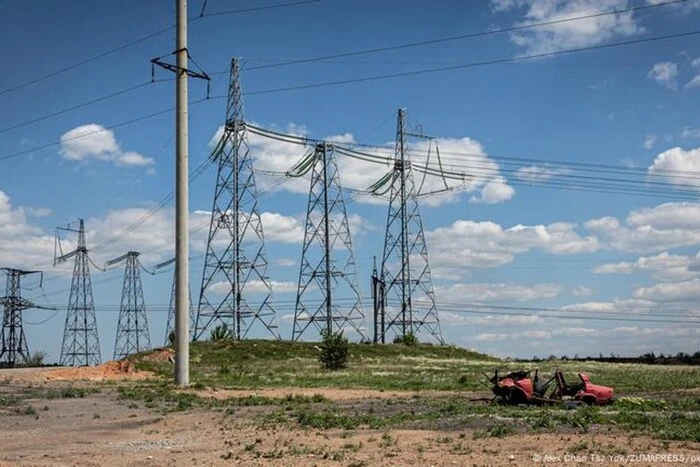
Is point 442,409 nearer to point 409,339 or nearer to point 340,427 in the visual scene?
point 340,427

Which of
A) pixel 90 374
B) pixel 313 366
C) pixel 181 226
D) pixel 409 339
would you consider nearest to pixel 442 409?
pixel 181 226

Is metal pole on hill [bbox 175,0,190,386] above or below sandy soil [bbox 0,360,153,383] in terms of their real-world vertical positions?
above

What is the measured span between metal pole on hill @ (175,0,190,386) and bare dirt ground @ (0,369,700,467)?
41.8 ft

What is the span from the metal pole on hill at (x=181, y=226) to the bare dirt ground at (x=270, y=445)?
12.7m

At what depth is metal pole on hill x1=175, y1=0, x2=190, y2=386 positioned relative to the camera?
115ft

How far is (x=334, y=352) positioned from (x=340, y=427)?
110ft

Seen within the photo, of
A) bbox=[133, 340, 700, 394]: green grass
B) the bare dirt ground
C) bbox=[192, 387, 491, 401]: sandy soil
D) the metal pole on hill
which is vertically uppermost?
the metal pole on hill

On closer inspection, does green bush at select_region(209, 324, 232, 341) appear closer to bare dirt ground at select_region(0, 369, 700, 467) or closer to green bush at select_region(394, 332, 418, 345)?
green bush at select_region(394, 332, 418, 345)

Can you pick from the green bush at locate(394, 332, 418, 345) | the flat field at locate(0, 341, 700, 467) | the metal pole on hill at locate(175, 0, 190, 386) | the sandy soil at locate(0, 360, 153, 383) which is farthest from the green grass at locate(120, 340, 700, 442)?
the green bush at locate(394, 332, 418, 345)

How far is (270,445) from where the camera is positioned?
15961mm

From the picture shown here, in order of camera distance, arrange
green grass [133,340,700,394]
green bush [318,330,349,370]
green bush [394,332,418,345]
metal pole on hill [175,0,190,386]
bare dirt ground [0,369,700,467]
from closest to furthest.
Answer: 1. bare dirt ground [0,369,700,467]
2. green grass [133,340,700,394]
3. metal pole on hill [175,0,190,386]
4. green bush [318,330,349,370]
5. green bush [394,332,418,345]

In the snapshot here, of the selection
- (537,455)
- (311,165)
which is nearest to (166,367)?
(311,165)

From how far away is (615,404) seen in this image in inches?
856

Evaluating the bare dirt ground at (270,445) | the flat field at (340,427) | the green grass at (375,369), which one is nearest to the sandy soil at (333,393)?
the flat field at (340,427)
